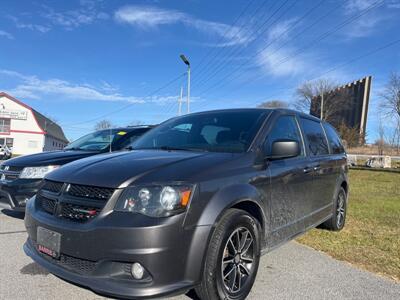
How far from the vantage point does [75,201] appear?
2.89 m

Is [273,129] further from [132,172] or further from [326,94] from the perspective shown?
[326,94]

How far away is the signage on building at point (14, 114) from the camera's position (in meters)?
57.3

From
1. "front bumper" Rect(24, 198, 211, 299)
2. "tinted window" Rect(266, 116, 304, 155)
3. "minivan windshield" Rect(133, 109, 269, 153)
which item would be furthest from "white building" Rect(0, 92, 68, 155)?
"front bumper" Rect(24, 198, 211, 299)

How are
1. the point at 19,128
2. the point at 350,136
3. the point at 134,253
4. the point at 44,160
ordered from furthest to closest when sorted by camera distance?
the point at 19,128, the point at 350,136, the point at 44,160, the point at 134,253

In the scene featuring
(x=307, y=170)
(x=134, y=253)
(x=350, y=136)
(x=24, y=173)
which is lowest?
(x=134, y=253)

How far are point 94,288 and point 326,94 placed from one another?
211 feet

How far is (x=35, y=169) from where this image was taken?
218 inches

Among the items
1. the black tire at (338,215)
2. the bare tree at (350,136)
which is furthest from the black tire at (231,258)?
the bare tree at (350,136)

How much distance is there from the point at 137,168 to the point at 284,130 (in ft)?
6.66

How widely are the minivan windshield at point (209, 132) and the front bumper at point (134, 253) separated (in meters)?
1.22

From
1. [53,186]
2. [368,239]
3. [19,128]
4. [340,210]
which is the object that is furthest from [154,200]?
[19,128]

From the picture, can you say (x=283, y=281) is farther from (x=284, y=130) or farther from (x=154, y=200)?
(x=154, y=200)

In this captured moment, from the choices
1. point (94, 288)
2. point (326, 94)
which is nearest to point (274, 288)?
point (94, 288)

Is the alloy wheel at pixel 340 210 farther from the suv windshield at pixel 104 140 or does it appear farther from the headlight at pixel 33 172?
the headlight at pixel 33 172
